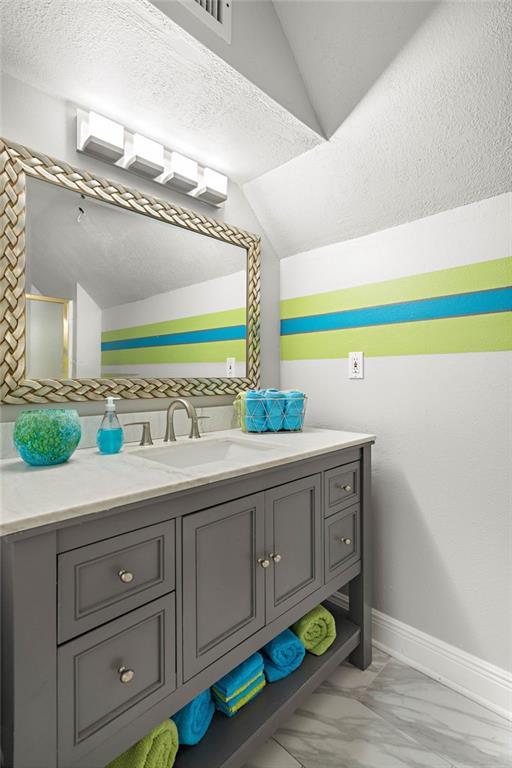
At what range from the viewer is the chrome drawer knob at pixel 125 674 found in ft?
2.77

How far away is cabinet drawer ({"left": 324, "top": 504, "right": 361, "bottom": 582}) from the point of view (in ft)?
4.75

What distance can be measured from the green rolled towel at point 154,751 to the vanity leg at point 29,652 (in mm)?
255

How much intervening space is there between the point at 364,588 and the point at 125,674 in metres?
1.07

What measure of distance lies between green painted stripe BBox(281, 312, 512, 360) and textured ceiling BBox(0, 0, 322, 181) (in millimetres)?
827

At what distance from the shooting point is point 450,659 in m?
1.54

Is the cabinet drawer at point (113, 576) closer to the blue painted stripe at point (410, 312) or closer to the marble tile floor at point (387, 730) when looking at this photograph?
the marble tile floor at point (387, 730)

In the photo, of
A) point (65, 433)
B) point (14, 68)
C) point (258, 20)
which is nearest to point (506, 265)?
point (258, 20)

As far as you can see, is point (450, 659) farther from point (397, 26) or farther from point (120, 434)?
point (397, 26)

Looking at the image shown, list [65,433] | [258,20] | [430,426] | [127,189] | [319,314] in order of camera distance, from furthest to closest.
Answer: [319,314] < [430,426] < [127,189] < [258,20] < [65,433]

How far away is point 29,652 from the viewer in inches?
28.1

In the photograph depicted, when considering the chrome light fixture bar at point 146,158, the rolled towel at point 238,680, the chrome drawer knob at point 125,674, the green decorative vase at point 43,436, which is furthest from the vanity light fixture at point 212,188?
the rolled towel at point 238,680

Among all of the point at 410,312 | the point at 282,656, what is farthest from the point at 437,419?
the point at 282,656

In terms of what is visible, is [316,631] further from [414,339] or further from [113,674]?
[414,339]

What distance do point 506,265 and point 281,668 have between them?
159cm
